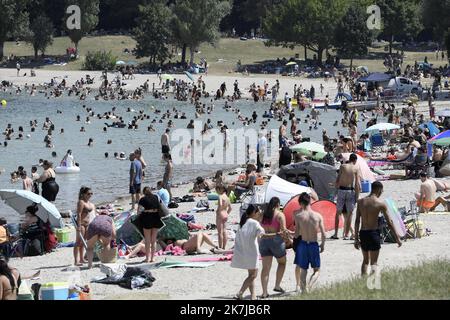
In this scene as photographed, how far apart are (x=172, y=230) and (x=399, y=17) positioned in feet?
226

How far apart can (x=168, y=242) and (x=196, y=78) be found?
5777cm

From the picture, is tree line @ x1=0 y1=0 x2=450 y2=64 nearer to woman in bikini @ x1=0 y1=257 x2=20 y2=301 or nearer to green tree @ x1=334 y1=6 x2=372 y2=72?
green tree @ x1=334 y1=6 x2=372 y2=72

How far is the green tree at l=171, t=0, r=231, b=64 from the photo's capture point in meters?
82.9

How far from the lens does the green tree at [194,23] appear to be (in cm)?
8288

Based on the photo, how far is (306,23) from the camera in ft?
268

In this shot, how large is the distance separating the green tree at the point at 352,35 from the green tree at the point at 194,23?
10.0 metres

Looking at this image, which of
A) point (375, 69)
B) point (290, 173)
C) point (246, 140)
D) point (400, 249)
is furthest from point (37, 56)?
point (400, 249)

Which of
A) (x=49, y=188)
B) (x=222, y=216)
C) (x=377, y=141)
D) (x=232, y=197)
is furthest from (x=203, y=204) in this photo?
(x=377, y=141)

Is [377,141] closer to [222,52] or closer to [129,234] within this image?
[129,234]

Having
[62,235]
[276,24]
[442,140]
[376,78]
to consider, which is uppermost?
[276,24]

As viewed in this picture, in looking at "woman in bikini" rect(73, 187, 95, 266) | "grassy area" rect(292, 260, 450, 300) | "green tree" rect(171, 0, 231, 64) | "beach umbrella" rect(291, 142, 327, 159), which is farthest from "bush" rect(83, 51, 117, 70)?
"grassy area" rect(292, 260, 450, 300)

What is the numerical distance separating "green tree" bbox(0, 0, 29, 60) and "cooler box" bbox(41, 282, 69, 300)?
74.1m

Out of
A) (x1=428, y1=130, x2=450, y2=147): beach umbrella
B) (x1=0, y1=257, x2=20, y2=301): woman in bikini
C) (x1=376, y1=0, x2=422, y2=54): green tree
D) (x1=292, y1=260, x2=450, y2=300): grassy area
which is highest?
(x1=376, y1=0, x2=422, y2=54): green tree

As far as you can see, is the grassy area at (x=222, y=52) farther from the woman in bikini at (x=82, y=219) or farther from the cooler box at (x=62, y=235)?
the woman in bikini at (x=82, y=219)
